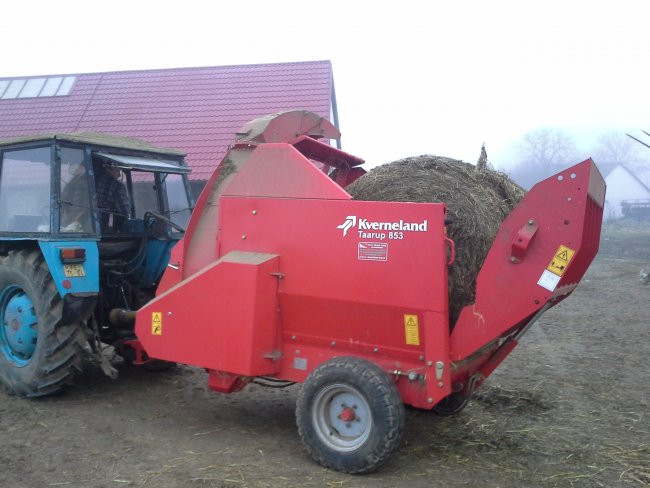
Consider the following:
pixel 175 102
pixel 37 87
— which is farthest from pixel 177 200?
pixel 37 87

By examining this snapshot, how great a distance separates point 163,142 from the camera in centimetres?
1526

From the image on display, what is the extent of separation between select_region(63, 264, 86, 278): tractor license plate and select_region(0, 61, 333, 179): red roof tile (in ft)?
30.4

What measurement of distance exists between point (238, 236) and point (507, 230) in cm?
182

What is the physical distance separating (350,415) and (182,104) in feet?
46.4

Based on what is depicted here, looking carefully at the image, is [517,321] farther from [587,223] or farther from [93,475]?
[93,475]

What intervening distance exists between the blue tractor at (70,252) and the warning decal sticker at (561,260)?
3465mm

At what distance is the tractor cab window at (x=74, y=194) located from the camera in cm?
516

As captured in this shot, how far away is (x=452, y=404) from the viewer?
14.8 feet

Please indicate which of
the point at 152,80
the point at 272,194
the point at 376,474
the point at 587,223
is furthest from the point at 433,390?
the point at 152,80

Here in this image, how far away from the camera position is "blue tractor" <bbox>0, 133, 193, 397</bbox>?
5027 mm

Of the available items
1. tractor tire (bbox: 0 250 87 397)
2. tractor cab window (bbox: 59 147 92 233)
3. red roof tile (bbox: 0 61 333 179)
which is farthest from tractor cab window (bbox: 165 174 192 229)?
red roof tile (bbox: 0 61 333 179)

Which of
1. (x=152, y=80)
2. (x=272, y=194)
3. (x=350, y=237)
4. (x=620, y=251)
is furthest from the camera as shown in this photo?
(x=620, y=251)

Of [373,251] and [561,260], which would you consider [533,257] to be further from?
[373,251]

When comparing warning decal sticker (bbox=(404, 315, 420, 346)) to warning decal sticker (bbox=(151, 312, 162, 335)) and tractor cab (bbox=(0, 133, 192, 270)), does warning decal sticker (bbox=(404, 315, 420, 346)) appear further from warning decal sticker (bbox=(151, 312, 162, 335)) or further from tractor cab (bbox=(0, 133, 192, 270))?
tractor cab (bbox=(0, 133, 192, 270))
